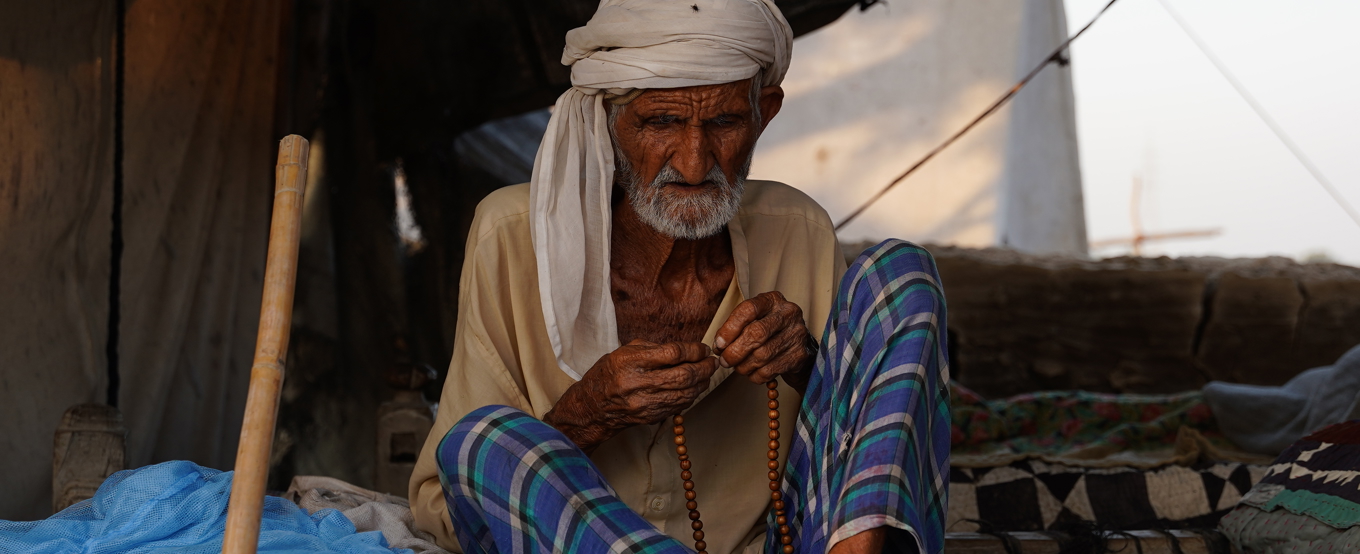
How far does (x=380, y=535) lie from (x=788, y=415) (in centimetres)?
77

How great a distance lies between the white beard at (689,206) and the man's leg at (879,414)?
0.40 m

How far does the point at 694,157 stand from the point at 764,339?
17.8 inches

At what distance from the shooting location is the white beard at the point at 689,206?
1.98 metres

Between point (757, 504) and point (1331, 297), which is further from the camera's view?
point (1331, 297)

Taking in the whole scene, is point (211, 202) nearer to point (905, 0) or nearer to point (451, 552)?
point (451, 552)

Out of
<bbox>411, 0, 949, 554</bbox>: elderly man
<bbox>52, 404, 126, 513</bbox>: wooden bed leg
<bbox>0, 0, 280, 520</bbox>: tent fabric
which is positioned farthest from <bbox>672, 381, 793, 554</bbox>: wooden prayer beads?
<bbox>0, 0, 280, 520</bbox>: tent fabric

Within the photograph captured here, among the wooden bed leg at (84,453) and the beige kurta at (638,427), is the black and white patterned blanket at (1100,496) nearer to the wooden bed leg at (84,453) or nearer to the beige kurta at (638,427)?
the beige kurta at (638,427)

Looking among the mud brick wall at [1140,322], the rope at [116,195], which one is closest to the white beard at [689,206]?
the rope at [116,195]

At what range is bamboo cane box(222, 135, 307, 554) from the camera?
Result: 44.6 inches

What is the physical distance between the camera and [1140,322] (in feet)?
16.1

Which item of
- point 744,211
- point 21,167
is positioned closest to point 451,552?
point 744,211

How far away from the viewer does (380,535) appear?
5.98ft

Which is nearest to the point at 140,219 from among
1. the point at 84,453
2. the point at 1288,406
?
the point at 84,453

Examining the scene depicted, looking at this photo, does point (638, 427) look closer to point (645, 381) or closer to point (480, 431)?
point (645, 381)
